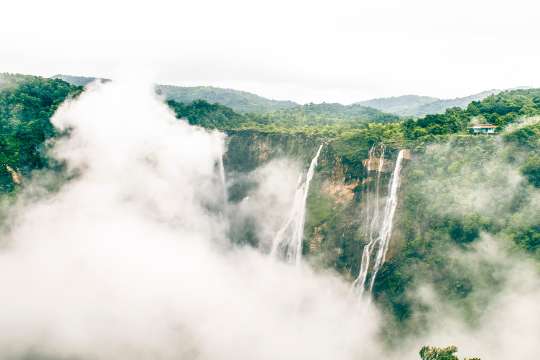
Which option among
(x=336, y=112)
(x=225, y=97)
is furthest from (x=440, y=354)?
(x=225, y=97)

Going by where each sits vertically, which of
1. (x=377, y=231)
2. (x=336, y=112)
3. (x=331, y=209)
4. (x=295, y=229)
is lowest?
(x=295, y=229)

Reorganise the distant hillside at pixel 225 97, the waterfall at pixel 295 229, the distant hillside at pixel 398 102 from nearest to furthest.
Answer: the waterfall at pixel 295 229 < the distant hillside at pixel 225 97 < the distant hillside at pixel 398 102

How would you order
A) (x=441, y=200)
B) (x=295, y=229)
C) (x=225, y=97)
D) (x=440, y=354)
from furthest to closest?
(x=225, y=97) < (x=295, y=229) < (x=441, y=200) < (x=440, y=354)

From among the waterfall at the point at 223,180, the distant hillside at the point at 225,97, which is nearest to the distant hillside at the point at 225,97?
the distant hillside at the point at 225,97

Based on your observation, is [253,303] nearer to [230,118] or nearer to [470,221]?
[470,221]

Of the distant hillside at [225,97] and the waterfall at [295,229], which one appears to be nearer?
the waterfall at [295,229]

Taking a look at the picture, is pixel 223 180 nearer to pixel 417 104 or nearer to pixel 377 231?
pixel 377 231

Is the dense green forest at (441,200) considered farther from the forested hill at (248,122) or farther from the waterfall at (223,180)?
the waterfall at (223,180)
